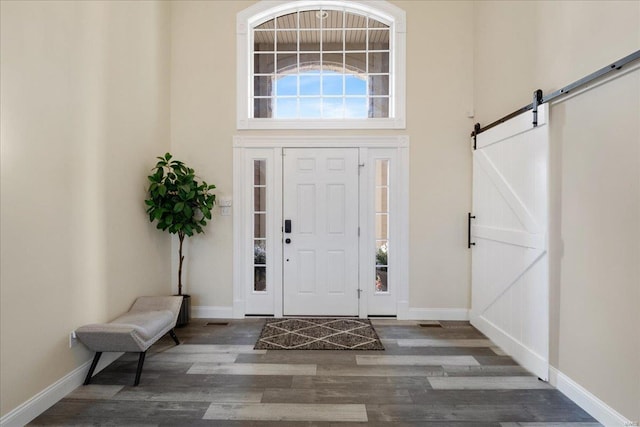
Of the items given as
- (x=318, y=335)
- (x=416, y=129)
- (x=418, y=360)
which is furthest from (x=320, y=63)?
(x=418, y=360)

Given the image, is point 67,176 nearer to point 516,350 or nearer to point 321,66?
point 321,66

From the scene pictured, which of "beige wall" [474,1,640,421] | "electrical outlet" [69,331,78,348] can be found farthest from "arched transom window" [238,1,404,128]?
"electrical outlet" [69,331,78,348]

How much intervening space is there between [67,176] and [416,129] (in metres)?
3.45

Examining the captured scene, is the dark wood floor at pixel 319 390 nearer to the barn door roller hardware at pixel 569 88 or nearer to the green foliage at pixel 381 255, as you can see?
the green foliage at pixel 381 255

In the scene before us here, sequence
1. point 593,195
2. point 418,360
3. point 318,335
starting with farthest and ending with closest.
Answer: point 318,335 < point 418,360 < point 593,195

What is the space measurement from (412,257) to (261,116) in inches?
98.8

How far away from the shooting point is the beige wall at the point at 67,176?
6.88ft

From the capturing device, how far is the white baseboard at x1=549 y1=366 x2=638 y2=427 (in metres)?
2.07

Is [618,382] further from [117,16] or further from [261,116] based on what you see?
[117,16]

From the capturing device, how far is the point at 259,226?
4305 mm

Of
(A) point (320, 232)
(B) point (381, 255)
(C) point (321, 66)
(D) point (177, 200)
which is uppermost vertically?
(C) point (321, 66)

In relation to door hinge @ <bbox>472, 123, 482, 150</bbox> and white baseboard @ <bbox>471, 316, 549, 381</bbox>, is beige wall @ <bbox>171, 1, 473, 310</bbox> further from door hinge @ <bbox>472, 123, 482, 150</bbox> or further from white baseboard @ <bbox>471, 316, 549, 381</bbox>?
white baseboard @ <bbox>471, 316, 549, 381</bbox>

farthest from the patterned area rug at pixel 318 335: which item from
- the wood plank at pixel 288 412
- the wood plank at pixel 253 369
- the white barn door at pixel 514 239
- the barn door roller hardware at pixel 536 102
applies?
the barn door roller hardware at pixel 536 102

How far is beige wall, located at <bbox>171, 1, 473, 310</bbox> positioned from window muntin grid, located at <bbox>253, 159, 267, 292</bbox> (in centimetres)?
30
